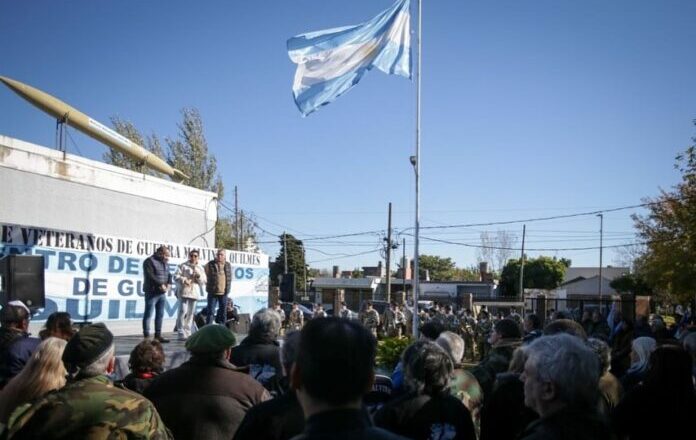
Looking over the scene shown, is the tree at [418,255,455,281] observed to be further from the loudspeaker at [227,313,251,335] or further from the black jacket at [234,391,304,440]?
the black jacket at [234,391,304,440]

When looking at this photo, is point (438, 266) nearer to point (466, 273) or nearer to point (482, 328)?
point (466, 273)

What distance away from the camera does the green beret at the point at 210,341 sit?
4073mm

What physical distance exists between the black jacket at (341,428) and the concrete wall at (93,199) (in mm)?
15778

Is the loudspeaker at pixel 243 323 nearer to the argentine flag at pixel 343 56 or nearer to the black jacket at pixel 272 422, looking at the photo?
the argentine flag at pixel 343 56

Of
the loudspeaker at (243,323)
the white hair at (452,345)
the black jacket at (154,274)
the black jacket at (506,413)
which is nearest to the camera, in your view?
→ the black jacket at (506,413)

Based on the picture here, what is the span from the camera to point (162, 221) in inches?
820

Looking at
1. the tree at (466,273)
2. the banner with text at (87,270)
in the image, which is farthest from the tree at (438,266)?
the banner with text at (87,270)

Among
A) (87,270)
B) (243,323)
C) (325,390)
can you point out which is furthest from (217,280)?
(325,390)

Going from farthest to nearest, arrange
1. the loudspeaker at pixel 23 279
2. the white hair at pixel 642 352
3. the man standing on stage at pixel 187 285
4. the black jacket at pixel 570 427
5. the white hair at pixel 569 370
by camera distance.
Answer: the man standing on stage at pixel 187 285 < the loudspeaker at pixel 23 279 < the white hair at pixel 642 352 < the white hair at pixel 569 370 < the black jacket at pixel 570 427

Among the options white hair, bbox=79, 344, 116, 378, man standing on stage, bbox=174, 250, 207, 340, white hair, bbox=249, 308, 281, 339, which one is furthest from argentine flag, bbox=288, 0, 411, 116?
white hair, bbox=79, 344, 116, 378

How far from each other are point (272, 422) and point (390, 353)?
8929mm

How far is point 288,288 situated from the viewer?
19312mm

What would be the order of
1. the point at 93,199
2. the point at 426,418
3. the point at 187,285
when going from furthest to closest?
the point at 93,199, the point at 187,285, the point at 426,418

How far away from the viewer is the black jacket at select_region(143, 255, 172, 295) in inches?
434
